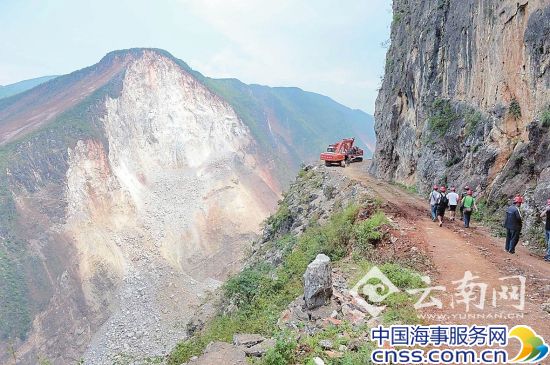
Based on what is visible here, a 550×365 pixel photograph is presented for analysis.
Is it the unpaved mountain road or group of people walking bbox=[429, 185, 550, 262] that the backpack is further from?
the unpaved mountain road

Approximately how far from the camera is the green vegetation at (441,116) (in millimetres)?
19016

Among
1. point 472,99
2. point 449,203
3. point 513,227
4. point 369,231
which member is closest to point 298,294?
point 369,231

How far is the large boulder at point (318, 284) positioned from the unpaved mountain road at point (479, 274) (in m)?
1.74

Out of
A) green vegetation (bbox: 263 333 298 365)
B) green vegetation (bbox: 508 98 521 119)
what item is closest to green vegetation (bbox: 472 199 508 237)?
green vegetation (bbox: 508 98 521 119)

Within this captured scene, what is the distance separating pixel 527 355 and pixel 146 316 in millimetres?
26467

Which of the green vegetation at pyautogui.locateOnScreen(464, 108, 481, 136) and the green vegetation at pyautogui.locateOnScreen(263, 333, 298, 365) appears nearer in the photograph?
the green vegetation at pyautogui.locateOnScreen(263, 333, 298, 365)

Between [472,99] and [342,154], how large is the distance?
12.4 m

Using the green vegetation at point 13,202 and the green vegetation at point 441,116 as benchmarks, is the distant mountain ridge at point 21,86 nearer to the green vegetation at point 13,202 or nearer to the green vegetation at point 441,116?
the green vegetation at point 13,202

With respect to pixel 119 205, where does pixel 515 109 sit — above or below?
above

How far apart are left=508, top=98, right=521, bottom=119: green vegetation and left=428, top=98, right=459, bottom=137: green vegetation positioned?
13.7ft

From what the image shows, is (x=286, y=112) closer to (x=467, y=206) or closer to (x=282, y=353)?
(x=467, y=206)

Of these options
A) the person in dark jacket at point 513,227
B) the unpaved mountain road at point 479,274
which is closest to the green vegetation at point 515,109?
the unpaved mountain road at point 479,274

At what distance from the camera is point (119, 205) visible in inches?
1608

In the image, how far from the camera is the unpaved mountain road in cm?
721
